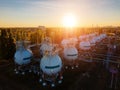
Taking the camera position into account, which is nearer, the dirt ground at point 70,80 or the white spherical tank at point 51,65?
the dirt ground at point 70,80

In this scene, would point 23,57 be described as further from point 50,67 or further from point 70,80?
point 70,80

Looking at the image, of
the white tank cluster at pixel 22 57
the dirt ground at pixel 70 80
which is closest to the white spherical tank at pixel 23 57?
the white tank cluster at pixel 22 57

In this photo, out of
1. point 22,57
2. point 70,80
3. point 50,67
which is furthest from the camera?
point 22,57

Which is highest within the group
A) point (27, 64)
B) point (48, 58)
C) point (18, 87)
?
point (48, 58)

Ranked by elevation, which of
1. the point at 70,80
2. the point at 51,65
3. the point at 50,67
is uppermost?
the point at 51,65

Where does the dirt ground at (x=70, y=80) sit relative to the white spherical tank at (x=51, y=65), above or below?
below

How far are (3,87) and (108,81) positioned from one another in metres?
14.9

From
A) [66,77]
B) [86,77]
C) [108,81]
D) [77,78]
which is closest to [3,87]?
[66,77]

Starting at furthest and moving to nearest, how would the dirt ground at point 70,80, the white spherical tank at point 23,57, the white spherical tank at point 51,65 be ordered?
the white spherical tank at point 23,57, the white spherical tank at point 51,65, the dirt ground at point 70,80

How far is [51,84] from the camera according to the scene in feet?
67.8

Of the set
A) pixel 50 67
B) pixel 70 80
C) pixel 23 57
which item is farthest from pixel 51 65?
pixel 23 57

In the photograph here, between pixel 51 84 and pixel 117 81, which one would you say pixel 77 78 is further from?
pixel 117 81

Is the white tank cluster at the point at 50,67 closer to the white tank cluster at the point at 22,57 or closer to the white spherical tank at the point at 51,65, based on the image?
the white spherical tank at the point at 51,65

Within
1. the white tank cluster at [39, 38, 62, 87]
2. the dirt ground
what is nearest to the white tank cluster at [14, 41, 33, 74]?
the dirt ground
